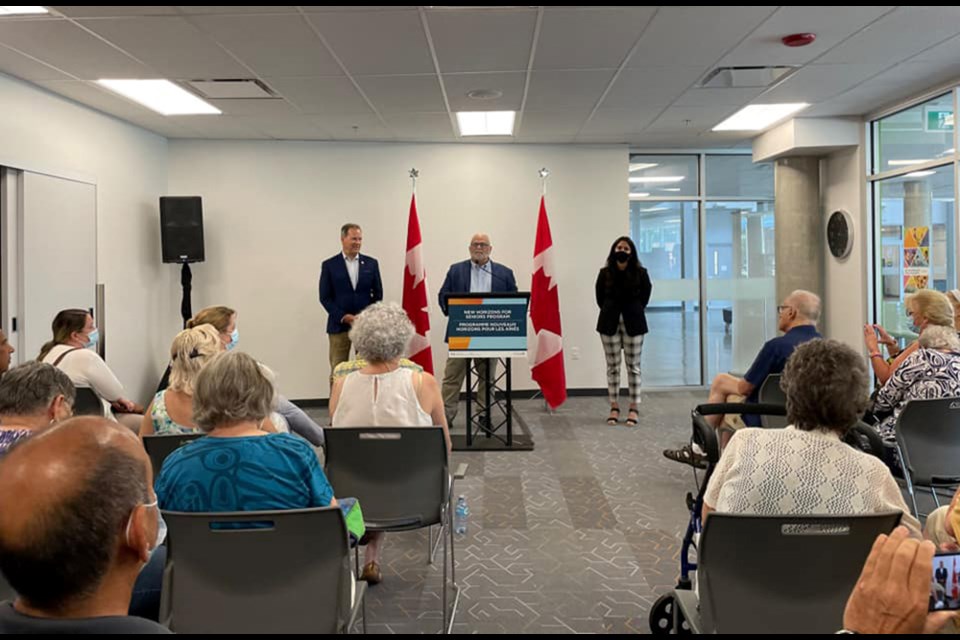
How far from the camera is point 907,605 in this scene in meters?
0.99

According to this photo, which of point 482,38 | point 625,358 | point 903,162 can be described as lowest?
point 625,358

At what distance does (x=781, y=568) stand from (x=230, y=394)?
1.56 m

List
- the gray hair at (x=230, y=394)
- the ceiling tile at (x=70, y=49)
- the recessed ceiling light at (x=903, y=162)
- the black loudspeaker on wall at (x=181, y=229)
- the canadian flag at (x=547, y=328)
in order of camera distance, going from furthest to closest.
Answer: the black loudspeaker on wall at (x=181, y=229)
the canadian flag at (x=547, y=328)
the recessed ceiling light at (x=903, y=162)
the ceiling tile at (x=70, y=49)
the gray hair at (x=230, y=394)

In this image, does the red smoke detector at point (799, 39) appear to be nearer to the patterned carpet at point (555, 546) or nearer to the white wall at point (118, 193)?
the patterned carpet at point (555, 546)

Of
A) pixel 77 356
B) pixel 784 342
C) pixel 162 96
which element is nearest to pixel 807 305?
pixel 784 342

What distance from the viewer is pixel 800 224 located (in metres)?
7.57

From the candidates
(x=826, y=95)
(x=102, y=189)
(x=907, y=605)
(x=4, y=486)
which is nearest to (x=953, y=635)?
(x=907, y=605)

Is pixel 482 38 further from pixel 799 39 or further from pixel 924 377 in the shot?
pixel 924 377

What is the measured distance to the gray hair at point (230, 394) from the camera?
2.02 metres

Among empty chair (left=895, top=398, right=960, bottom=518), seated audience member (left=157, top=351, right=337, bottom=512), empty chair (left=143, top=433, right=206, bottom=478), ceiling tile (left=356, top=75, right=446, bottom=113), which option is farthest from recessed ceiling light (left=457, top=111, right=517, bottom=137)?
seated audience member (left=157, top=351, right=337, bottom=512)

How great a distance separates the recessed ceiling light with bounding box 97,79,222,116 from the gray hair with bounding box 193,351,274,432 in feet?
13.7

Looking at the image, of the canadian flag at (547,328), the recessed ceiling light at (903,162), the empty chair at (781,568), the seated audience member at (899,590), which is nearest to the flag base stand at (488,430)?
the canadian flag at (547,328)

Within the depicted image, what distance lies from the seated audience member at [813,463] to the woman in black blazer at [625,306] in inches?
188

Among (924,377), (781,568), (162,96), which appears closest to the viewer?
(781,568)
